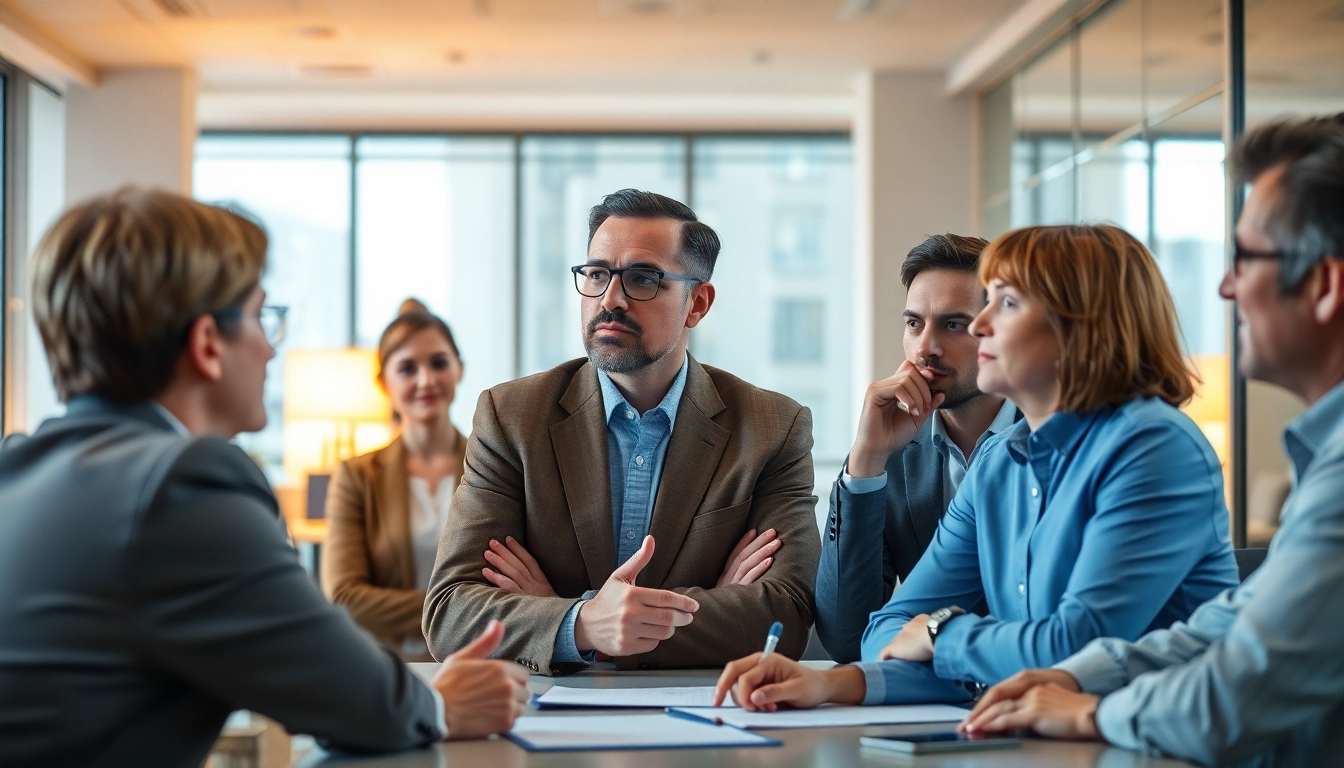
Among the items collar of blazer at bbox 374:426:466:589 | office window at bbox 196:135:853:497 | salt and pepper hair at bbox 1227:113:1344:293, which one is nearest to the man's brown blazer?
salt and pepper hair at bbox 1227:113:1344:293

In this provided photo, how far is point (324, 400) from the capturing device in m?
7.00

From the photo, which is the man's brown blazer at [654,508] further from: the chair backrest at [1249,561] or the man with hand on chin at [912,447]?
the chair backrest at [1249,561]

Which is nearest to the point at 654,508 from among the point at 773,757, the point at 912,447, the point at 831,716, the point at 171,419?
the point at 912,447

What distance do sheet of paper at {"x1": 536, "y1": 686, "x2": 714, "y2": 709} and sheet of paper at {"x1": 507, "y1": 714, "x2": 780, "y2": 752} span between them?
0.09 metres

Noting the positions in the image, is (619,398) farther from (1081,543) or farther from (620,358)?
(1081,543)

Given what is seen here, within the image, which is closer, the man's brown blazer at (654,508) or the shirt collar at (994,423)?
the man's brown blazer at (654,508)

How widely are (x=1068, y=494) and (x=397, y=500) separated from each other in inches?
109

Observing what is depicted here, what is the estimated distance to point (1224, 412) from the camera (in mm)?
5371

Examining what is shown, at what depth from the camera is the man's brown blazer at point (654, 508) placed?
2.28 metres

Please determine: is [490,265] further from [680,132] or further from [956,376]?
[956,376]

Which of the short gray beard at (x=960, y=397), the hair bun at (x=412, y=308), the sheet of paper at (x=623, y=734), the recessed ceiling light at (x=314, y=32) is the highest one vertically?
the recessed ceiling light at (x=314, y=32)

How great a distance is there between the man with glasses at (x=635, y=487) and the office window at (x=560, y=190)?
7123 millimetres

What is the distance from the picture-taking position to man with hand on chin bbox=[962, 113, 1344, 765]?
131 cm

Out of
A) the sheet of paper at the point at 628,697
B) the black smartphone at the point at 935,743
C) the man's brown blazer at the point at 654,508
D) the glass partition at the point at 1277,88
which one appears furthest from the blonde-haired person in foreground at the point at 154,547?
the glass partition at the point at 1277,88
